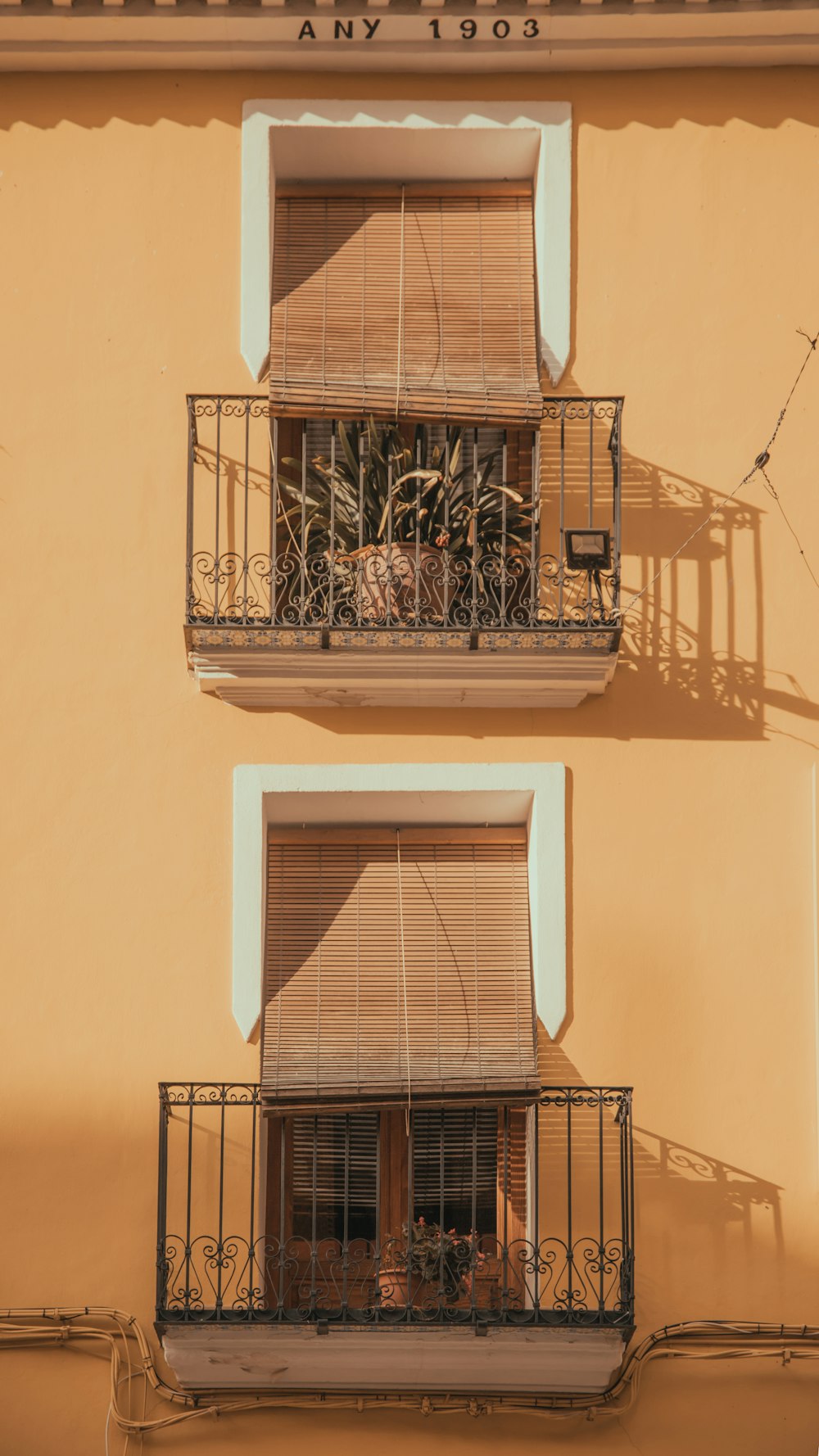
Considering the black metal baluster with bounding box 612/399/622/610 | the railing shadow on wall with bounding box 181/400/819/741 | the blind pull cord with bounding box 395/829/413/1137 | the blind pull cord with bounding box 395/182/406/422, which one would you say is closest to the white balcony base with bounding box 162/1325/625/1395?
the blind pull cord with bounding box 395/829/413/1137

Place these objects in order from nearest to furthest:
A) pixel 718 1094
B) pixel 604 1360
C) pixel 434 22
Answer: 1. pixel 604 1360
2. pixel 718 1094
3. pixel 434 22

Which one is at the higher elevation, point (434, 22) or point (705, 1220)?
point (434, 22)

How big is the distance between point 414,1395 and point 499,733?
287 centimetres

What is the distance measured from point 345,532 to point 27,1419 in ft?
13.6

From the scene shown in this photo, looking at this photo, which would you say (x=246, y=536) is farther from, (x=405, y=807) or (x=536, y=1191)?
(x=536, y=1191)

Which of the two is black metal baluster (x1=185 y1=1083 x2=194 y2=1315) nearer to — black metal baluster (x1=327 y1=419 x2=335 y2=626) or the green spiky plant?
black metal baluster (x1=327 y1=419 x2=335 y2=626)

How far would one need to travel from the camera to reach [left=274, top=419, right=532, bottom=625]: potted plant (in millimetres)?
7988

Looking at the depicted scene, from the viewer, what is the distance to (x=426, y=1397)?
7.49 m

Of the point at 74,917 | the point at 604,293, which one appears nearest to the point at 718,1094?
the point at 74,917

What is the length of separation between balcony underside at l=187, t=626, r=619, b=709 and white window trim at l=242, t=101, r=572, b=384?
4.48 feet

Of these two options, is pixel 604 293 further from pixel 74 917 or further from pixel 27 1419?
pixel 27 1419

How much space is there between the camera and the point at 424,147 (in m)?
8.50

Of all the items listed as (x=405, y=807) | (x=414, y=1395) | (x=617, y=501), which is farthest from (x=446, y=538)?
(x=414, y=1395)

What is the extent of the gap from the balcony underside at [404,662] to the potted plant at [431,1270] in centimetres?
233
